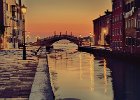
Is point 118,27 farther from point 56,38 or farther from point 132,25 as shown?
point 56,38

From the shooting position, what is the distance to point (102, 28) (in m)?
103

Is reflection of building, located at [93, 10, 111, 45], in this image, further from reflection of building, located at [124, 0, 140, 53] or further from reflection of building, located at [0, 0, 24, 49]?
reflection of building, located at [124, 0, 140, 53]

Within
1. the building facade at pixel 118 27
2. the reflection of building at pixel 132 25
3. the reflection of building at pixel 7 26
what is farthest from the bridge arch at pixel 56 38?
the reflection of building at pixel 132 25

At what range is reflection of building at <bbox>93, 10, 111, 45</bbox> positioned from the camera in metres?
94.1

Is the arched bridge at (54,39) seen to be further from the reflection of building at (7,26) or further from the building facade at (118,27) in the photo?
the building facade at (118,27)

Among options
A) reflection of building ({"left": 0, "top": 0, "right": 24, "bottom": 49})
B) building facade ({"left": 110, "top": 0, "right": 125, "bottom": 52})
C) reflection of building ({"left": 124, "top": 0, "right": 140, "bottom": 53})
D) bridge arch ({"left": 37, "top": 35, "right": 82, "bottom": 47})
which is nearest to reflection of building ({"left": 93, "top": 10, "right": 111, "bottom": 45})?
bridge arch ({"left": 37, "top": 35, "right": 82, "bottom": 47})

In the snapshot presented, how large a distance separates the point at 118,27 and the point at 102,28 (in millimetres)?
39769

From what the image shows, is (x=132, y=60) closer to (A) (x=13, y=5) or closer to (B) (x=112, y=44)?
(B) (x=112, y=44)

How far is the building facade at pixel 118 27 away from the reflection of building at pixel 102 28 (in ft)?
76.4

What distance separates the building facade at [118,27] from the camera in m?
59.5

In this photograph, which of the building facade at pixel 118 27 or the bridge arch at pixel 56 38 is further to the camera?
the bridge arch at pixel 56 38

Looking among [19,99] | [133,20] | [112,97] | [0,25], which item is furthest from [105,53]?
[19,99]

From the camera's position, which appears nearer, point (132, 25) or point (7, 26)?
point (132, 25)

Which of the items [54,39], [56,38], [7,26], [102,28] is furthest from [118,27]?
[54,39]
